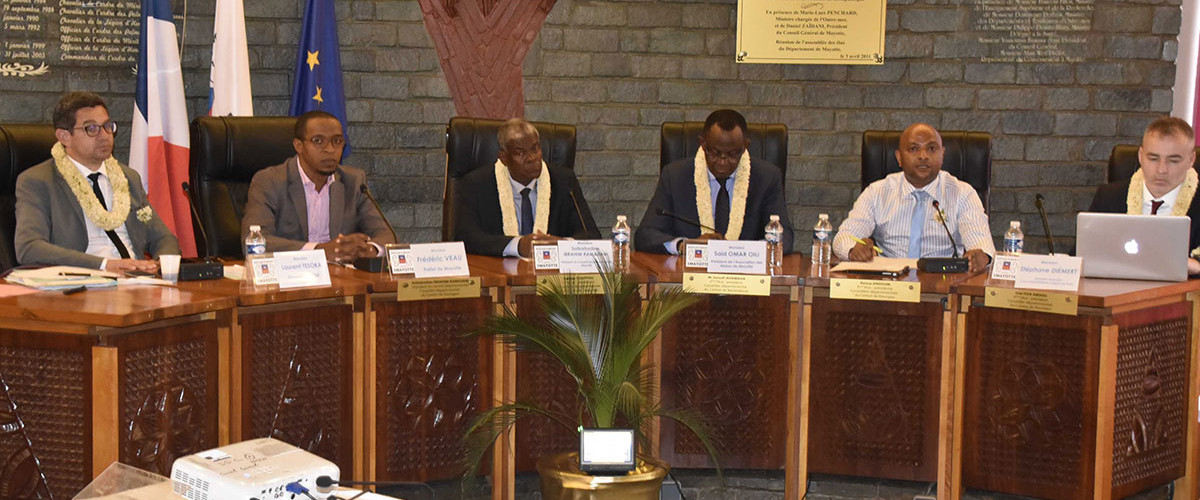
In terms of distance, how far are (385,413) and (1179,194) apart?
2.54 metres

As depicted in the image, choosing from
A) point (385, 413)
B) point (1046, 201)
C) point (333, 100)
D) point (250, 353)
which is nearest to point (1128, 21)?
point (1046, 201)

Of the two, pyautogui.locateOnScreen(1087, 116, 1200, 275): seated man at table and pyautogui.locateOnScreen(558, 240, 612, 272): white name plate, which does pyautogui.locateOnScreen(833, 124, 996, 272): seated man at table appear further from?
pyautogui.locateOnScreen(558, 240, 612, 272): white name plate

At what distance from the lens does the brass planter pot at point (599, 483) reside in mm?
2965

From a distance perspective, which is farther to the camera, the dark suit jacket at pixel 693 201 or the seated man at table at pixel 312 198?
the dark suit jacket at pixel 693 201

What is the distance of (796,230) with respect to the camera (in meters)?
5.16

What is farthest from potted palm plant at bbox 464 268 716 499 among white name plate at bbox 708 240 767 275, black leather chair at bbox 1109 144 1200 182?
black leather chair at bbox 1109 144 1200 182

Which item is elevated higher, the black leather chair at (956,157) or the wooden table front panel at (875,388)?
the black leather chair at (956,157)

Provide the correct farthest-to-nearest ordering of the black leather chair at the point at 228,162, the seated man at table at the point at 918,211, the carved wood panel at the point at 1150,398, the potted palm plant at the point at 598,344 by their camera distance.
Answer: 1. the seated man at table at the point at 918,211
2. the black leather chair at the point at 228,162
3. the carved wood panel at the point at 1150,398
4. the potted palm plant at the point at 598,344

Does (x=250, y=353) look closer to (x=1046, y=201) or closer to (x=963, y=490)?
(x=963, y=490)

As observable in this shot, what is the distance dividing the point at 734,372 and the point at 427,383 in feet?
2.91

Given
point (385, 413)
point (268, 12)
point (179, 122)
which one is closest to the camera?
point (385, 413)

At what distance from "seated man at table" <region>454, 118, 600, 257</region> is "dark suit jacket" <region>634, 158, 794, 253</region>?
0.24 metres

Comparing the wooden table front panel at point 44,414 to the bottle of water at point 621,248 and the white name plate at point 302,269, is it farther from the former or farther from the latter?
the bottle of water at point 621,248

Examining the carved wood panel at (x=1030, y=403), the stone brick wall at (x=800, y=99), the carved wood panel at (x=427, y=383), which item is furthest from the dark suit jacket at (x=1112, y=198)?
the carved wood panel at (x=427, y=383)
